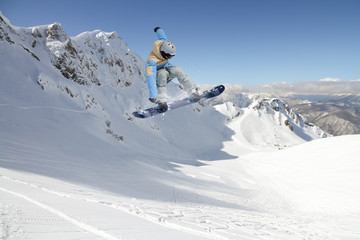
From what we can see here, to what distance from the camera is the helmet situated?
638 centimetres

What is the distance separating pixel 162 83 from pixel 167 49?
133 centimetres

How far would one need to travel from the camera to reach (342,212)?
10.1m

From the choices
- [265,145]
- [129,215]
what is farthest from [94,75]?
[265,145]

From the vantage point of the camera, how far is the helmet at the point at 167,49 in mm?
6376

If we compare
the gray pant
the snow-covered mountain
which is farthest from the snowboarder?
the snow-covered mountain

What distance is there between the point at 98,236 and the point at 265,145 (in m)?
54.6

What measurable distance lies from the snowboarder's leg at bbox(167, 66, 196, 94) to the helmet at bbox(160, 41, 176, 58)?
96 cm

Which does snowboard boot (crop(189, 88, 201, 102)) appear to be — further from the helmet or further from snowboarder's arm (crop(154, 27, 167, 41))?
snowboarder's arm (crop(154, 27, 167, 41))

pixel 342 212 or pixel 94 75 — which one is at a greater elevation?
pixel 94 75

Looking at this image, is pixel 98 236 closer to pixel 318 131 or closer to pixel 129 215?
pixel 129 215

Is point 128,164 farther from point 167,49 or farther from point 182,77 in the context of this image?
point 167,49

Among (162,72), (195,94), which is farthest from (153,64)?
(195,94)

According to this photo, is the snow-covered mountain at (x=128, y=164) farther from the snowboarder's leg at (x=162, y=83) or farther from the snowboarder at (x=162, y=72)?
the snowboarder's leg at (x=162, y=83)

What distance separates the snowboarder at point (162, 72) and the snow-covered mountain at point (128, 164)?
1.36m
